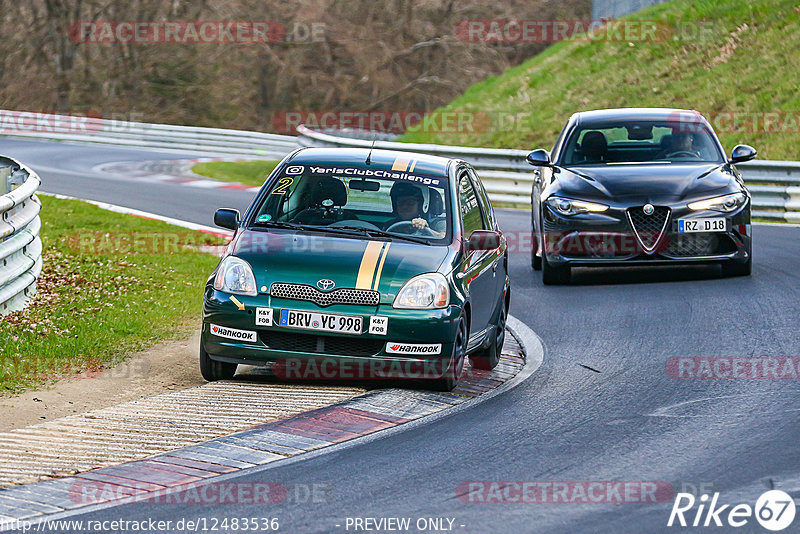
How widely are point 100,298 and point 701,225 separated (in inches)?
231

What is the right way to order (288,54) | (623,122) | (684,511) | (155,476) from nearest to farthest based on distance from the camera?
(684,511) < (155,476) < (623,122) < (288,54)

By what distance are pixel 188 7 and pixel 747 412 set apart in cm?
4845

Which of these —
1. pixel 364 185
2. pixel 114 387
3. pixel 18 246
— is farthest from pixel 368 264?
pixel 18 246

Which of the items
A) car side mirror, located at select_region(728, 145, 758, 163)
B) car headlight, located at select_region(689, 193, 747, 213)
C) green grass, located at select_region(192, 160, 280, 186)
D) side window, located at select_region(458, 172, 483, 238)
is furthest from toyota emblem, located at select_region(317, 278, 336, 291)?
green grass, located at select_region(192, 160, 280, 186)

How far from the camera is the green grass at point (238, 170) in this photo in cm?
2849

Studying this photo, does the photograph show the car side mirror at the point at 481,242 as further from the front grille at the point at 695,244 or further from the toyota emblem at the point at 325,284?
the front grille at the point at 695,244

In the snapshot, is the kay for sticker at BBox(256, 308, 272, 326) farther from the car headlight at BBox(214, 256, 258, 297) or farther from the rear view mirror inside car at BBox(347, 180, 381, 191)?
the rear view mirror inside car at BBox(347, 180, 381, 191)

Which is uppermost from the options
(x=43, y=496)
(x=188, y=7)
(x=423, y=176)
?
(x=188, y=7)

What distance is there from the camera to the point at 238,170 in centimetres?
3047

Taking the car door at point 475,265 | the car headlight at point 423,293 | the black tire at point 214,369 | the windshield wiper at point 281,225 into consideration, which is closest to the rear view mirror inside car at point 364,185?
the windshield wiper at point 281,225

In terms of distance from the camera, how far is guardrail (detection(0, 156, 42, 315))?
418 inches

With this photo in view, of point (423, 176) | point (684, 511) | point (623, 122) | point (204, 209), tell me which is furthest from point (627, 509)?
point (204, 209)

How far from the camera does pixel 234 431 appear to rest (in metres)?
7.31

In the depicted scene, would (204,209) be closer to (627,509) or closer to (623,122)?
(623,122)
